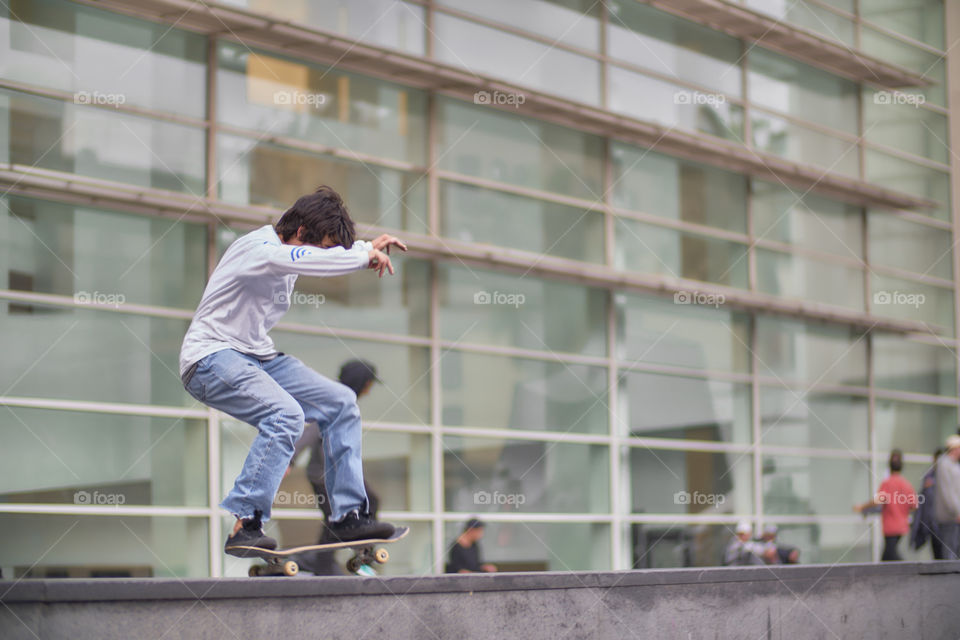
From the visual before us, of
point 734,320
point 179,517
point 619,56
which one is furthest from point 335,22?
point 734,320

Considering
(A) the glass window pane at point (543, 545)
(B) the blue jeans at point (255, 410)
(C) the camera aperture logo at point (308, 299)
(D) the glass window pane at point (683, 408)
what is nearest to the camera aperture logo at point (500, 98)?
(C) the camera aperture logo at point (308, 299)

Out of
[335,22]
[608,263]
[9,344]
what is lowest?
[9,344]

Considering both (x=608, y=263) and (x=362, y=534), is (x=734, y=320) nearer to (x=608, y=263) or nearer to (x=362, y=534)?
(x=608, y=263)

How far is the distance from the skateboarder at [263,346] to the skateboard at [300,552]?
0.08 metres

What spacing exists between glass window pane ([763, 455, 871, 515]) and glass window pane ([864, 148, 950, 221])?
453cm

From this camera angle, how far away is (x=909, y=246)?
17953mm

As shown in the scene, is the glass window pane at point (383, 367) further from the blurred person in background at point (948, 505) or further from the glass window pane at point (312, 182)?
the blurred person in background at point (948, 505)

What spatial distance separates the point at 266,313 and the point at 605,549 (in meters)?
9.04

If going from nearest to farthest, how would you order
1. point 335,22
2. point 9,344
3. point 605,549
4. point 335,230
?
1. point 335,230
2. point 9,344
3. point 335,22
4. point 605,549

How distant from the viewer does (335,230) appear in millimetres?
5262

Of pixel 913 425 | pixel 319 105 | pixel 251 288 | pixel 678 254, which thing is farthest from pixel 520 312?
pixel 913 425

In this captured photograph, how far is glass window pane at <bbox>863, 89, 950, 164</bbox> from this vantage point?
17547 mm

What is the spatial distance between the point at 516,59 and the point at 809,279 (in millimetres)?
5835

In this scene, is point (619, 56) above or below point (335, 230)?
above
